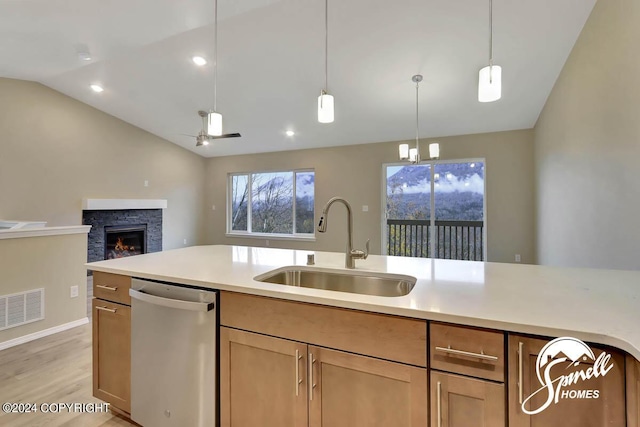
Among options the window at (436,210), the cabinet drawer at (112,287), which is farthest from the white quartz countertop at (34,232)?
the window at (436,210)

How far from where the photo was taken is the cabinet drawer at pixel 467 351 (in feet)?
2.93

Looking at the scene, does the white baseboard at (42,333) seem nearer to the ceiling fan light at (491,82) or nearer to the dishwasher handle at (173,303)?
the dishwasher handle at (173,303)

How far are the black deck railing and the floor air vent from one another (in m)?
4.88

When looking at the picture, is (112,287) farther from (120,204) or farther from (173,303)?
(120,204)

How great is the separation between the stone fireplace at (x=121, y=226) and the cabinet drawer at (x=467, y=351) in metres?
5.91

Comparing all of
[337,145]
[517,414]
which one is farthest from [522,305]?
[337,145]

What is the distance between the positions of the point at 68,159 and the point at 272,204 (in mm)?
3663

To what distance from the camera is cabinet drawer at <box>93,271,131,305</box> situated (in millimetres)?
1606

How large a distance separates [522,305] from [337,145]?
5.16m

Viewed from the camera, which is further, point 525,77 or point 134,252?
point 134,252

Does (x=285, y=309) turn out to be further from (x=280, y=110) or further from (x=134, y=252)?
(x=134, y=252)

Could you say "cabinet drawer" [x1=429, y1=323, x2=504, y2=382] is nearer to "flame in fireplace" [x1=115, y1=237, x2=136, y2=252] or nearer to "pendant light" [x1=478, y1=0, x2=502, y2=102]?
"pendant light" [x1=478, y1=0, x2=502, y2=102]

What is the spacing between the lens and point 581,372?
2.70ft

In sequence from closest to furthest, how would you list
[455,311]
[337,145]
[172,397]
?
[455,311]
[172,397]
[337,145]
